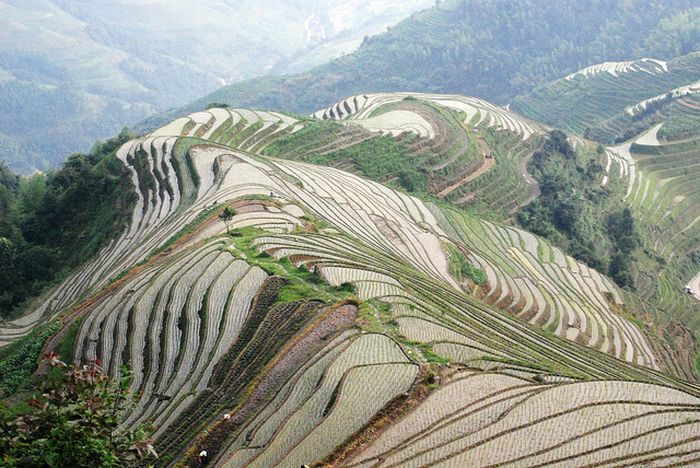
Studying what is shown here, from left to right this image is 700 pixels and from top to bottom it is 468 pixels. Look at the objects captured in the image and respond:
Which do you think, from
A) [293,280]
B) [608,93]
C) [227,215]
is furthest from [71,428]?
[608,93]

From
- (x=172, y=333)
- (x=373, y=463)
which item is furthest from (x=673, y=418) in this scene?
(x=172, y=333)

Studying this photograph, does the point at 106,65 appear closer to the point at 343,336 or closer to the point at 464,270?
the point at 464,270

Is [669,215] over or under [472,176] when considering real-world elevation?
under

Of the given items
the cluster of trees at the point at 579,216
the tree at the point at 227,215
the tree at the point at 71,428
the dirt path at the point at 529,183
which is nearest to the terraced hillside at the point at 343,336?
the tree at the point at 227,215

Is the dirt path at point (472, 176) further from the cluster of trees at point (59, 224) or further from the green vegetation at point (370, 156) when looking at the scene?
the cluster of trees at point (59, 224)

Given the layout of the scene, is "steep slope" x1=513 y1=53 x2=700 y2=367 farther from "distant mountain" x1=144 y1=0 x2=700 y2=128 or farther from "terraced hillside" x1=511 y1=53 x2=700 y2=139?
"distant mountain" x1=144 y1=0 x2=700 y2=128

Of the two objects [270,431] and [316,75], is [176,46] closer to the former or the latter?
[316,75]

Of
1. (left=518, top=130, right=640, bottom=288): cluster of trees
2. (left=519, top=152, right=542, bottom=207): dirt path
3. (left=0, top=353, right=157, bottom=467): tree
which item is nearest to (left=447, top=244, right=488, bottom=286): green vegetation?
(left=518, top=130, right=640, bottom=288): cluster of trees
